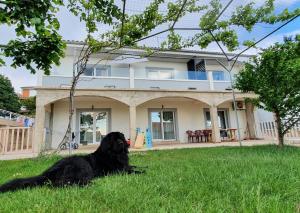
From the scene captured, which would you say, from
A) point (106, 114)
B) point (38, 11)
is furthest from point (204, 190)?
point (106, 114)

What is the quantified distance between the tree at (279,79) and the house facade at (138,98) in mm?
3324

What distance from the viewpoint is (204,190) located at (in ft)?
6.72

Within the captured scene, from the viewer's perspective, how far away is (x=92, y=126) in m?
12.6

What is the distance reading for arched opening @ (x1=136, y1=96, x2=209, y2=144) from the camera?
13422 millimetres

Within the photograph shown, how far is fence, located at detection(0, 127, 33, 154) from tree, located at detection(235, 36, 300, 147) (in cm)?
939

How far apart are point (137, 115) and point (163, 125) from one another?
1.84 metres

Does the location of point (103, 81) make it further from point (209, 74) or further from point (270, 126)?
point (270, 126)

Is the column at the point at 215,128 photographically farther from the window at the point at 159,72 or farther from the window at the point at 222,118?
the window at the point at 159,72

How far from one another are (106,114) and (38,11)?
1072cm

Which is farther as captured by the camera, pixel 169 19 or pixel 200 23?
pixel 200 23

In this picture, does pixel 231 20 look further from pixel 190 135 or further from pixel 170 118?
pixel 170 118

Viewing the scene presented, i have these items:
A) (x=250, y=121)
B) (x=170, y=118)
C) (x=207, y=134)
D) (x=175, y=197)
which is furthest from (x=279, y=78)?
(x=250, y=121)

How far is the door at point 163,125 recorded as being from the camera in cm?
1359

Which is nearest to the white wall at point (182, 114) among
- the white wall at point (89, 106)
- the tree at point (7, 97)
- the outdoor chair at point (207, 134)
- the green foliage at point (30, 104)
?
the white wall at point (89, 106)
